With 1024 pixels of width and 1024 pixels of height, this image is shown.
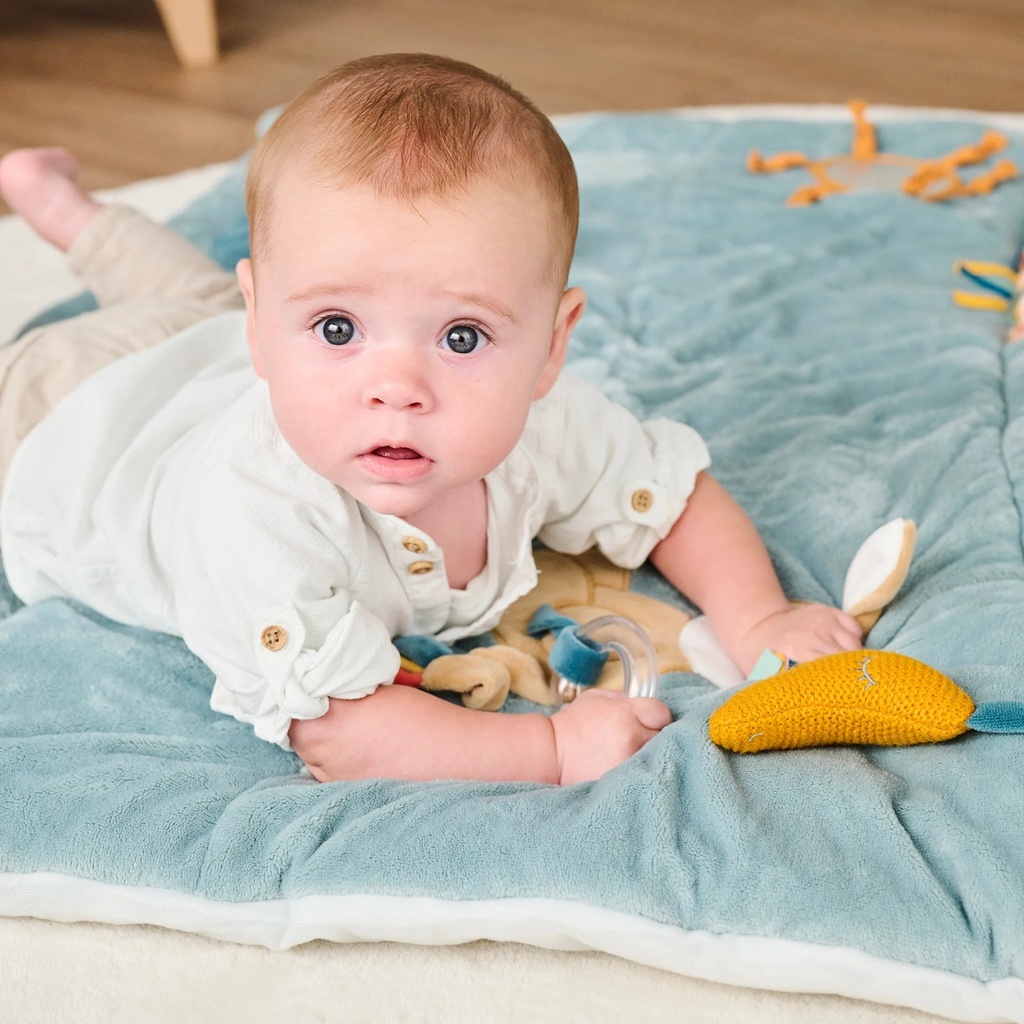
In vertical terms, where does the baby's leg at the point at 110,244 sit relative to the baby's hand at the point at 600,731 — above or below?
above

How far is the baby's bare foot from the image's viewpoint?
1.61 meters

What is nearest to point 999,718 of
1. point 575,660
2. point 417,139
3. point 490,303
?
point 575,660

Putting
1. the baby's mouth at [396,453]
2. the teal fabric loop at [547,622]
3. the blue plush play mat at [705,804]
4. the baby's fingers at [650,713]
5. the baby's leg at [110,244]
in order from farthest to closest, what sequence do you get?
1. the baby's leg at [110,244]
2. the teal fabric loop at [547,622]
3. the baby's fingers at [650,713]
4. the baby's mouth at [396,453]
5. the blue plush play mat at [705,804]

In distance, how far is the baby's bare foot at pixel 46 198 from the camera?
5.28 ft

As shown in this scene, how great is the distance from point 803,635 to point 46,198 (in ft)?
3.46

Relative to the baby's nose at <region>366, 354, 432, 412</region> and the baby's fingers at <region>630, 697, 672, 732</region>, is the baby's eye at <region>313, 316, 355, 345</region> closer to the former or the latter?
the baby's nose at <region>366, 354, 432, 412</region>

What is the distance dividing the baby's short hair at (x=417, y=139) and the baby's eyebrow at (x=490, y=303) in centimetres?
6

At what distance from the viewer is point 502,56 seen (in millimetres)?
3016

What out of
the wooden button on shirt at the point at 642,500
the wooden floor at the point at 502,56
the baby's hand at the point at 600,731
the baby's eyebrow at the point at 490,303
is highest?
the baby's eyebrow at the point at 490,303

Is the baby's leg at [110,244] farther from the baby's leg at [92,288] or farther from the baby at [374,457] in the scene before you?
the baby at [374,457]

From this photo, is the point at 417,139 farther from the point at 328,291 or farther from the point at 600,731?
the point at 600,731

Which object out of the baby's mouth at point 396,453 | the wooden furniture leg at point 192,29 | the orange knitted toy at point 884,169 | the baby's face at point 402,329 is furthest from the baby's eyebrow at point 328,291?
the wooden furniture leg at point 192,29

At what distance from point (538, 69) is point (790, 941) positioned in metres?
2.46

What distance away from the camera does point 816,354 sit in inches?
61.0
